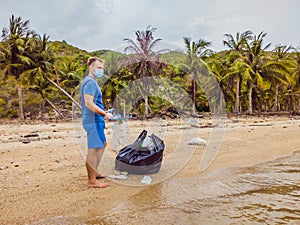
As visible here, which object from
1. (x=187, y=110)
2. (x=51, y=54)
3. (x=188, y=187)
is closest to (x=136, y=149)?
(x=188, y=187)

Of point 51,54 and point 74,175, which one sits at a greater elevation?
point 51,54

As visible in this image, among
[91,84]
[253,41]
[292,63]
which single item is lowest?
[91,84]

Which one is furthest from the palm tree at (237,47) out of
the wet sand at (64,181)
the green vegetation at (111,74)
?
the wet sand at (64,181)

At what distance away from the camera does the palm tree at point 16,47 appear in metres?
24.0

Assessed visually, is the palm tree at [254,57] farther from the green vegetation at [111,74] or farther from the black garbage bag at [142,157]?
the black garbage bag at [142,157]

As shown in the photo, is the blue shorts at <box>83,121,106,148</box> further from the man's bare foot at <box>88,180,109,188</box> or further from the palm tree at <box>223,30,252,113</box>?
the palm tree at <box>223,30,252,113</box>

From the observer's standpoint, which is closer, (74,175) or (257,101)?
(74,175)

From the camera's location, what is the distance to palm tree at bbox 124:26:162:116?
671 inches

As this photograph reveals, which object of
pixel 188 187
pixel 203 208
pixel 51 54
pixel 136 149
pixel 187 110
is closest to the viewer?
pixel 203 208

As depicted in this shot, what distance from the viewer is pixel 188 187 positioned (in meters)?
3.91

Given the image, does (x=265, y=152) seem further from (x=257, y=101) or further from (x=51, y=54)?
(x=257, y=101)

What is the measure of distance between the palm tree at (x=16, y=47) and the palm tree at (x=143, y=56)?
32.7 feet

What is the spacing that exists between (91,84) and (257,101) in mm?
35493

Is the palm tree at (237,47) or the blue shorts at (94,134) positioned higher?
the palm tree at (237,47)
